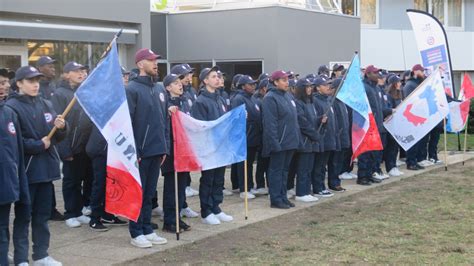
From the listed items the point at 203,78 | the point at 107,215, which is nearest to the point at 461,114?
the point at 203,78

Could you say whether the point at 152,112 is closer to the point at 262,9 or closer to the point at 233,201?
the point at 233,201

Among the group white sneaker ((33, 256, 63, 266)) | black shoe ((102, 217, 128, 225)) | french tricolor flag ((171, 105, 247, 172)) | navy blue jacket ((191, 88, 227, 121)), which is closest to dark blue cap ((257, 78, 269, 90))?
french tricolor flag ((171, 105, 247, 172))

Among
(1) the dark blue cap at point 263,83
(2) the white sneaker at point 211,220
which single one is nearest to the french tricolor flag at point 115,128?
(2) the white sneaker at point 211,220

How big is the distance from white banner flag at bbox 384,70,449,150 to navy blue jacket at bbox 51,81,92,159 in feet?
21.4

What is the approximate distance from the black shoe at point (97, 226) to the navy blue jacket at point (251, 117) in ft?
11.6

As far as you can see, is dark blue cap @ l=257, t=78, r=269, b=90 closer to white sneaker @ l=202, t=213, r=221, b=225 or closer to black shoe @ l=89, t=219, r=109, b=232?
white sneaker @ l=202, t=213, r=221, b=225

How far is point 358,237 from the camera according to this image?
8.02m

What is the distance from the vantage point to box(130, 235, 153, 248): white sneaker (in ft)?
24.5

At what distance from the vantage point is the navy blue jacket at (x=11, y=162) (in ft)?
19.3

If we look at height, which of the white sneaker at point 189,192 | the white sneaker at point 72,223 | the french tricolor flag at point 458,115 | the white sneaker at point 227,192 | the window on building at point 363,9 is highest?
the window on building at point 363,9

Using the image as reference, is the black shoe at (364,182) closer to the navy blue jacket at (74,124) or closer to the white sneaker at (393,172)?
the white sneaker at (393,172)

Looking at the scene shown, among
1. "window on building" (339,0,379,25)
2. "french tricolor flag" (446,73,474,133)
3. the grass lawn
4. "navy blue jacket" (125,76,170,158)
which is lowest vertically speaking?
the grass lawn

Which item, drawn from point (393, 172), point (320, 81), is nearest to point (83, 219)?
point (320, 81)

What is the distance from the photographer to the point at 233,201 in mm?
10617
